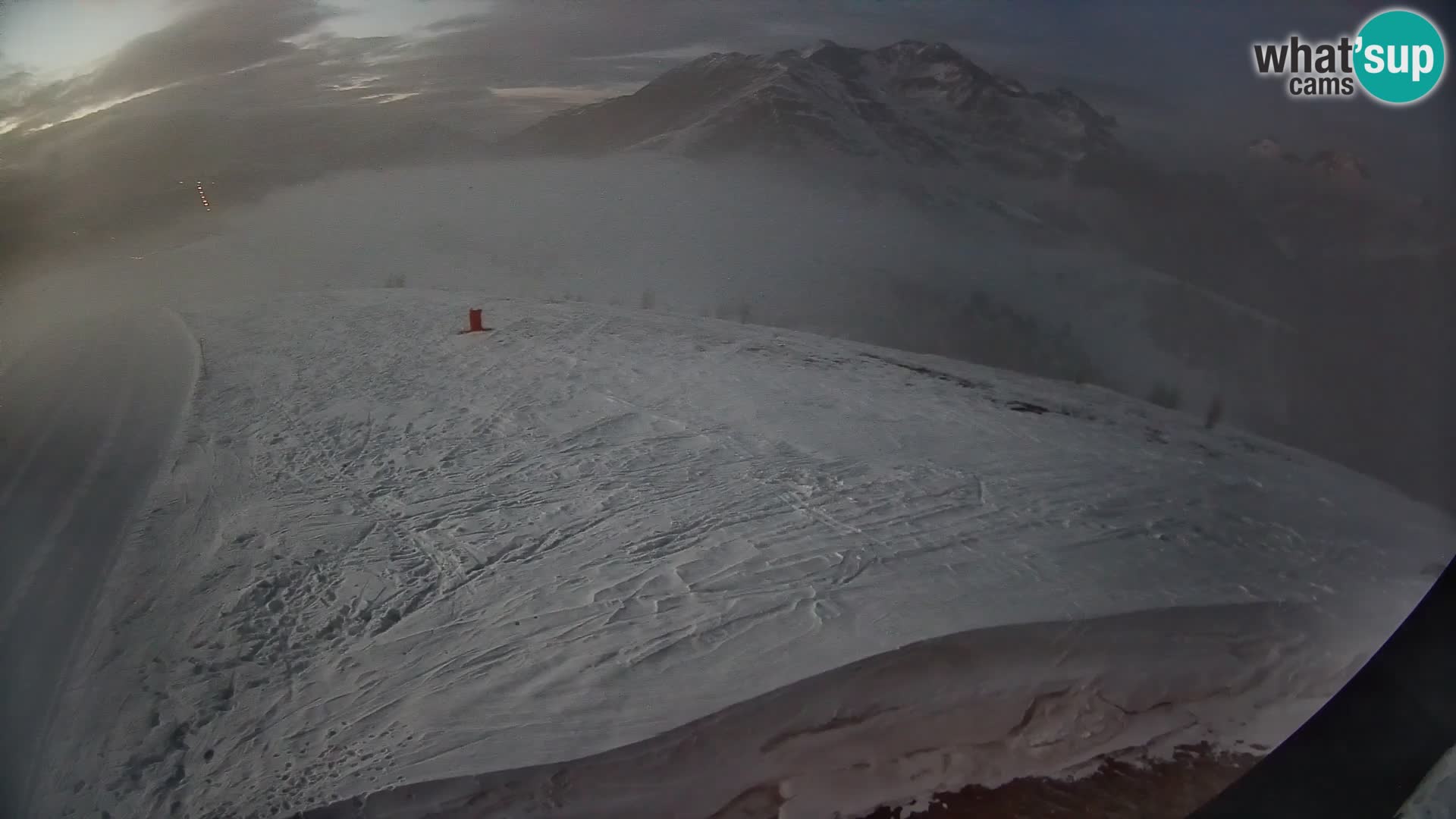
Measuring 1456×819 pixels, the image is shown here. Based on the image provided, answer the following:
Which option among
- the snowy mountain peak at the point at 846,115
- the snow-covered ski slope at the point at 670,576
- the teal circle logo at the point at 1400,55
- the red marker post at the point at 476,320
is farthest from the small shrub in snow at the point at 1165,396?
the red marker post at the point at 476,320

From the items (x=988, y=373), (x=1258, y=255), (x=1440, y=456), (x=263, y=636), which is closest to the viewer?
(x=263, y=636)

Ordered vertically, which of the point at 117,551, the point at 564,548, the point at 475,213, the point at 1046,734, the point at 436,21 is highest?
the point at 436,21

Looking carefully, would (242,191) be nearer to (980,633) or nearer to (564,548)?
(564,548)

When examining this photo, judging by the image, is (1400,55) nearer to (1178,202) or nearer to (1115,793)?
(1178,202)

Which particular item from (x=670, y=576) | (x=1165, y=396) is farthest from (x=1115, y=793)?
(x=1165, y=396)

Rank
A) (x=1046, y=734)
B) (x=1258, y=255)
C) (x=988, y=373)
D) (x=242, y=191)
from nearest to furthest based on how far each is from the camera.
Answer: (x=1046, y=734)
(x=242, y=191)
(x=1258, y=255)
(x=988, y=373)

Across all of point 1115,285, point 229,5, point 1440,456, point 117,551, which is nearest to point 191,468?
point 117,551

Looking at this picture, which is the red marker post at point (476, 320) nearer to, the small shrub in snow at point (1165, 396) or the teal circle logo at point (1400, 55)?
the small shrub in snow at point (1165, 396)

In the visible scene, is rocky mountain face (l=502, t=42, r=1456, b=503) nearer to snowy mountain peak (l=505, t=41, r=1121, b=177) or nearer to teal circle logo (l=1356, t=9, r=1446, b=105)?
snowy mountain peak (l=505, t=41, r=1121, b=177)
